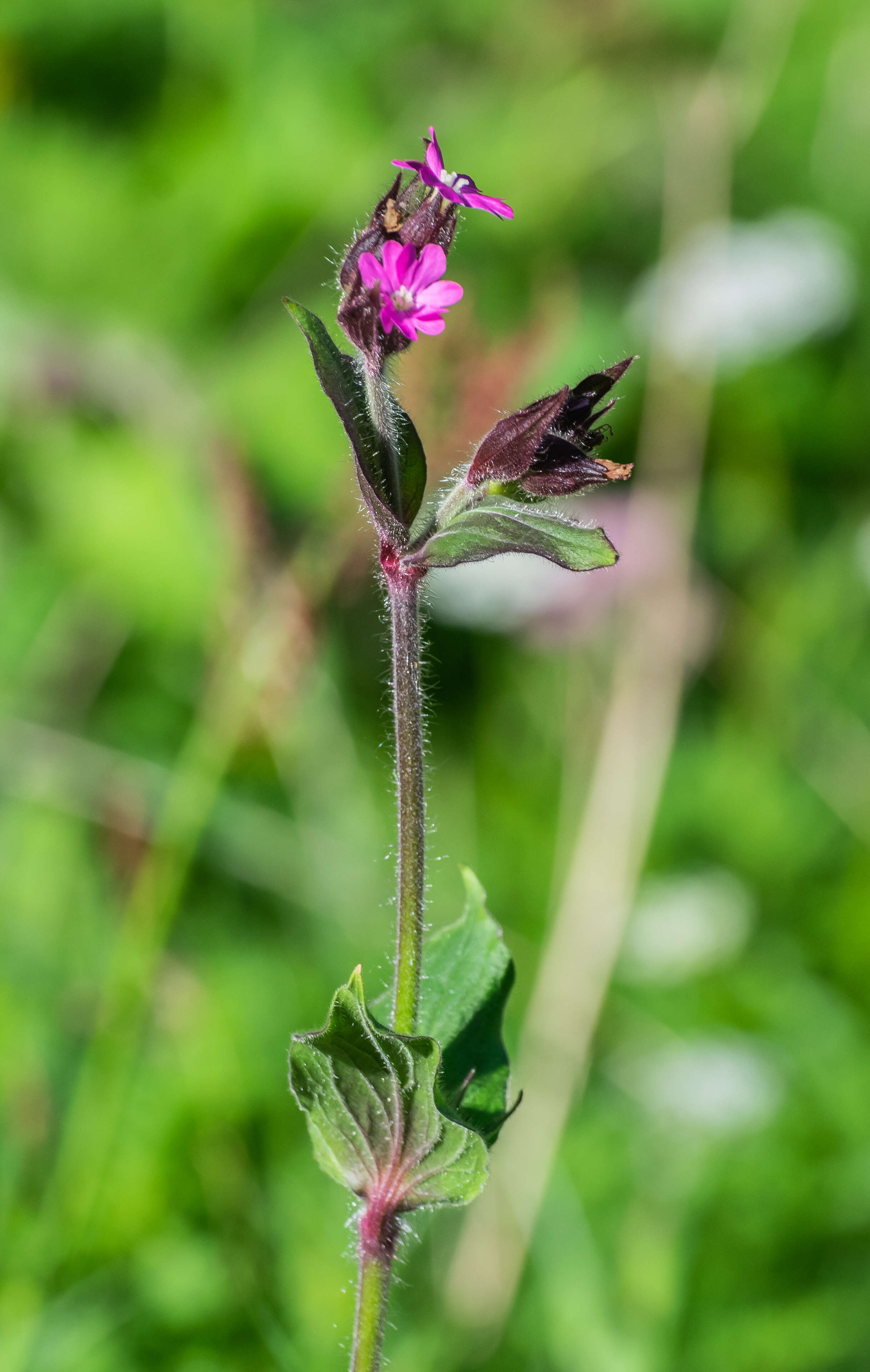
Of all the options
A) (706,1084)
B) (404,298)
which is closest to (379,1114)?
(404,298)

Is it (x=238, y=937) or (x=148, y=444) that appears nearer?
(x=238, y=937)

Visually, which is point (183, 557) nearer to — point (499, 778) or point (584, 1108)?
point (499, 778)

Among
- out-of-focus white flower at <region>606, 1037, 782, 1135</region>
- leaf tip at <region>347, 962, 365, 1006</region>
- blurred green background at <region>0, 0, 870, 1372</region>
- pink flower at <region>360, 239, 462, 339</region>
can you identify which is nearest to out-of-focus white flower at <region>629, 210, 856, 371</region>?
blurred green background at <region>0, 0, 870, 1372</region>

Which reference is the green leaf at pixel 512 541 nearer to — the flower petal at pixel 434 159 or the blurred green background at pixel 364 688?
the flower petal at pixel 434 159

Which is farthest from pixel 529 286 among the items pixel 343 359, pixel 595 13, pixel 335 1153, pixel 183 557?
pixel 335 1153

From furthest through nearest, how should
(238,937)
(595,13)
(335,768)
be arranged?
(595,13) → (335,768) → (238,937)

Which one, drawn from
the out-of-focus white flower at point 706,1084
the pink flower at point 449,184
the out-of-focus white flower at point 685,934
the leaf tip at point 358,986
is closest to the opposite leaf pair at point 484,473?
the pink flower at point 449,184

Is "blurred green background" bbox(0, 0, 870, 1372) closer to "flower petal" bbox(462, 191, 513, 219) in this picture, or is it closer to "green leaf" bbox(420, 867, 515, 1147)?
"green leaf" bbox(420, 867, 515, 1147)
